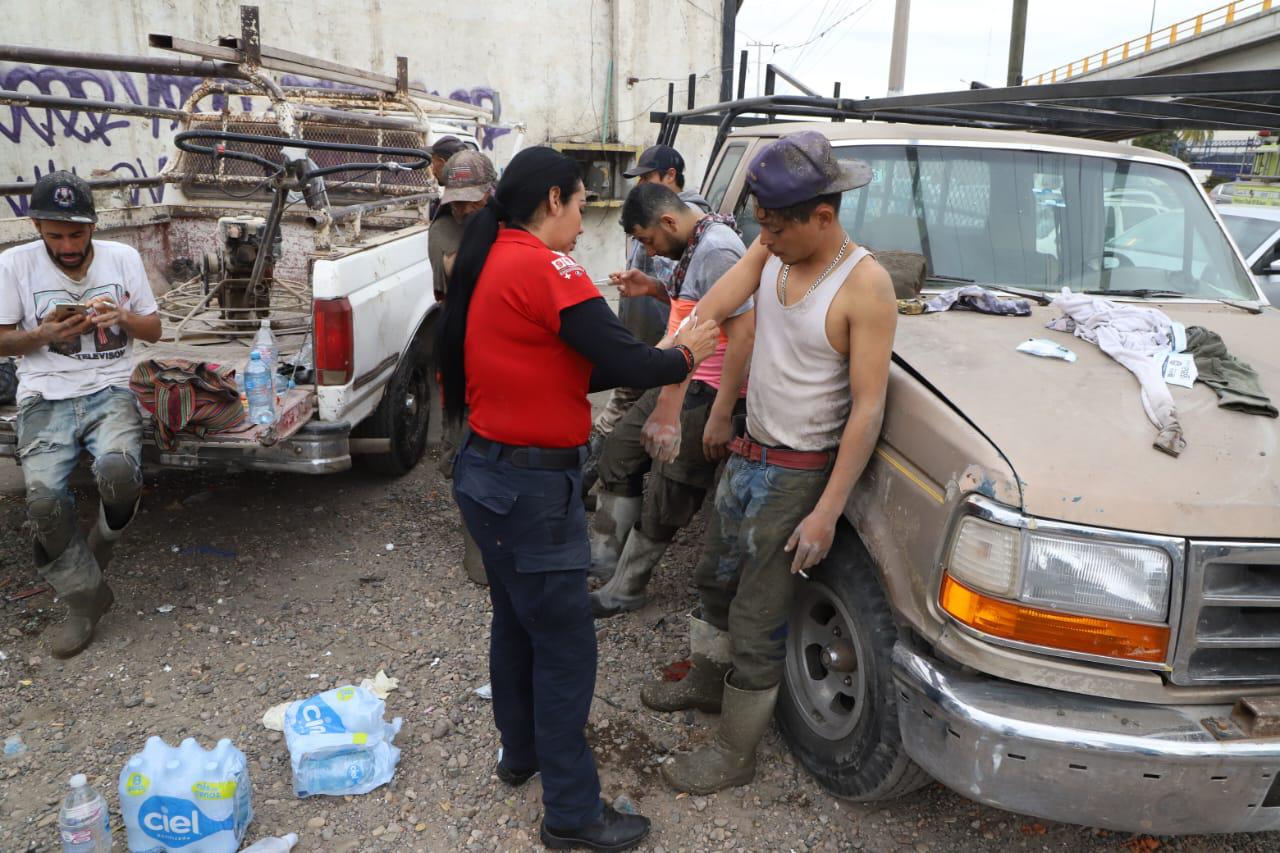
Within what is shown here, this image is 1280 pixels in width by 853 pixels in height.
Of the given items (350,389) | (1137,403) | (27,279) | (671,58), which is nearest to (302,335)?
(350,389)

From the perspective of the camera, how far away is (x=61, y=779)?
303 centimetres

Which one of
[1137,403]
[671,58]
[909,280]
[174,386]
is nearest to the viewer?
[1137,403]

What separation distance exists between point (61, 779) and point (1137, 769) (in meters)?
3.23

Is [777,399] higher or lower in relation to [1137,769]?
higher

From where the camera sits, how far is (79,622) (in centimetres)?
376

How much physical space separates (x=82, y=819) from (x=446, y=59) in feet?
45.0

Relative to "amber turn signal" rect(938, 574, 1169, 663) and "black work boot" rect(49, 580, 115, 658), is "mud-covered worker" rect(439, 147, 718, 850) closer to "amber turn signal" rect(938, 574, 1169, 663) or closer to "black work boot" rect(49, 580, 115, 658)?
"amber turn signal" rect(938, 574, 1169, 663)

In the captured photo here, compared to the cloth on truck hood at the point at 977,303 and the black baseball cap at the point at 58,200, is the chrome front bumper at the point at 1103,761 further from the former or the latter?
the black baseball cap at the point at 58,200

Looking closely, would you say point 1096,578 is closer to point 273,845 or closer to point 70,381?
point 273,845

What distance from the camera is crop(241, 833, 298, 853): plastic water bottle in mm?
2674

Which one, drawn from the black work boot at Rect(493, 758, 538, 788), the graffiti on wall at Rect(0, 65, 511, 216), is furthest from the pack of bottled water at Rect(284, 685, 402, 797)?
the graffiti on wall at Rect(0, 65, 511, 216)

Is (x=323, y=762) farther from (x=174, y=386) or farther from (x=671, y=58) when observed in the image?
(x=671, y=58)

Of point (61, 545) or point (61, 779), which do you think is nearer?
point (61, 779)

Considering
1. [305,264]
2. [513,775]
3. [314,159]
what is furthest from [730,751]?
[314,159]
